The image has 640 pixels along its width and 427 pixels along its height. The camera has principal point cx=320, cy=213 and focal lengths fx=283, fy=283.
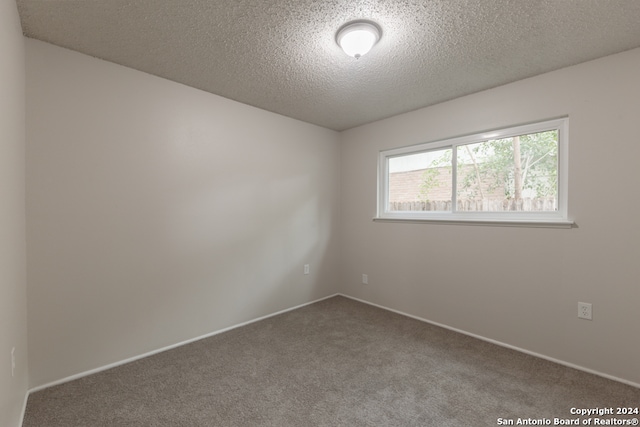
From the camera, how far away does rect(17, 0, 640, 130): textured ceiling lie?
5.13 ft

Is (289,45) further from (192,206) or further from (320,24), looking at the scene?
(192,206)

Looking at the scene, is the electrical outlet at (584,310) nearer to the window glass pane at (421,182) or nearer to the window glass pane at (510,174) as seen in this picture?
the window glass pane at (510,174)

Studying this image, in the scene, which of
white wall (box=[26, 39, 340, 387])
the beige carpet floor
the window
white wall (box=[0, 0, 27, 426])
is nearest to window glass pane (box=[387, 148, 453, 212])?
the window

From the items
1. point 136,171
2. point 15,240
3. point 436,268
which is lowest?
point 436,268

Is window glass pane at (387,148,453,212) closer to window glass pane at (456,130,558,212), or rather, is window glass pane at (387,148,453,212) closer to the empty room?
the empty room

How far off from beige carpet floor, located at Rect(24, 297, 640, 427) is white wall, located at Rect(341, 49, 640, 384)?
247 millimetres

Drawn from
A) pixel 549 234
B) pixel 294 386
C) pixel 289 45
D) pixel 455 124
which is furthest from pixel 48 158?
pixel 549 234

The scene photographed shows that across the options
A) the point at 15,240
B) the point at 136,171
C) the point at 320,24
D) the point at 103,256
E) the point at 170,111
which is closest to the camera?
the point at 15,240

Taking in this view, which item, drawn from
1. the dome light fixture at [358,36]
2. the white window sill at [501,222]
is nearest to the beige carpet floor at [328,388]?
the white window sill at [501,222]

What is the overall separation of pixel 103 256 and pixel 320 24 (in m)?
2.20

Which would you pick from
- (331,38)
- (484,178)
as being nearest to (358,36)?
(331,38)

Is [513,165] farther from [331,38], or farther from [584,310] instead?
[331,38]

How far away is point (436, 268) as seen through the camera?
2.93m

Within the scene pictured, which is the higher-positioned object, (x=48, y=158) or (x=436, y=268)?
(x=48, y=158)
